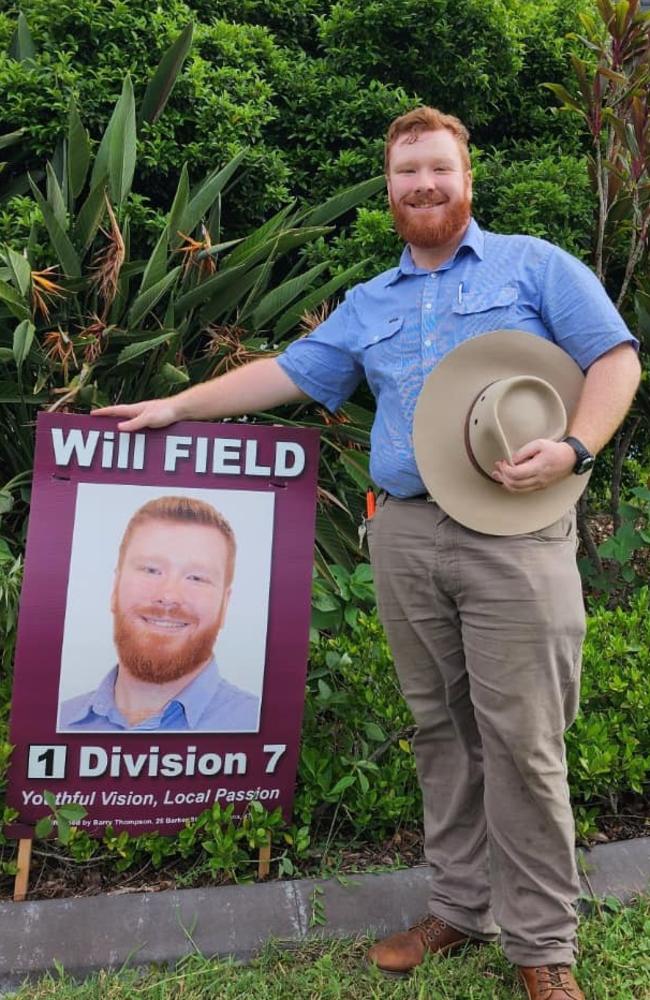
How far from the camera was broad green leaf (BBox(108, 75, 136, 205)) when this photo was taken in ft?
12.0

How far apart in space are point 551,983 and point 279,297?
266 cm

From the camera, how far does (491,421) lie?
2.12 meters

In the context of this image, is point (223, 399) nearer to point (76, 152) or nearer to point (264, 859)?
point (264, 859)

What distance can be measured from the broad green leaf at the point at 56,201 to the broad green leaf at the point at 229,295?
2.09 feet

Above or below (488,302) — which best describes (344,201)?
above

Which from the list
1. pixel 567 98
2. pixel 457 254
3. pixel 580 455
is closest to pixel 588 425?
pixel 580 455

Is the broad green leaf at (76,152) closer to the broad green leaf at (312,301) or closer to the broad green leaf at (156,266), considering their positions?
the broad green leaf at (156,266)

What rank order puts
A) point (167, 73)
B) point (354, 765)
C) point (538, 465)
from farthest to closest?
1. point (167, 73)
2. point (354, 765)
3. point (538, 465)

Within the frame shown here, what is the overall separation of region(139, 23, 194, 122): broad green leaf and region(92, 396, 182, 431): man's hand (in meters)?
1.88

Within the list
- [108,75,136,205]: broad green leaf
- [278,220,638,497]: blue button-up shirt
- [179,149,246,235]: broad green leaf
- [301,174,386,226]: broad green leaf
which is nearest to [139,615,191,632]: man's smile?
[278,220,638,497]: blue button-up shirt

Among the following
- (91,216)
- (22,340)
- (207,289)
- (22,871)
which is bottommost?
(22,871)

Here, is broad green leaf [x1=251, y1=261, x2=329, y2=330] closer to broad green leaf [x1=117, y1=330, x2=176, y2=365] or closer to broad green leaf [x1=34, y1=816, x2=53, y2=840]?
broad green leaf [x1=117, y1=330, x2=176, y2=365]

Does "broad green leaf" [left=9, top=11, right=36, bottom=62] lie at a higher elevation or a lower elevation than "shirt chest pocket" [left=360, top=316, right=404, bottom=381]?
higher

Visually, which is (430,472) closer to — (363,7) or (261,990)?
(261,990)
